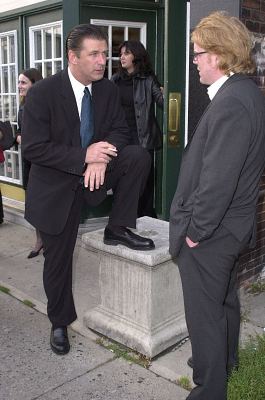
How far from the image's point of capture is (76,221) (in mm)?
3266

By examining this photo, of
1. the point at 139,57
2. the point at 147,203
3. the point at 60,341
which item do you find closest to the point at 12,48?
the point at 139,57

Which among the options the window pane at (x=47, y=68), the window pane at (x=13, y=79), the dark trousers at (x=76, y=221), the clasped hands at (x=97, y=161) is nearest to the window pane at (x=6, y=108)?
the window pane at (x=13, y=79)

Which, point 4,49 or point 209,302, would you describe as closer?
point 209,302

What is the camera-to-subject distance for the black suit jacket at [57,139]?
2.94 meters

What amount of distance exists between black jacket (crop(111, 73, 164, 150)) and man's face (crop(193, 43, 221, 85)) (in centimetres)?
266

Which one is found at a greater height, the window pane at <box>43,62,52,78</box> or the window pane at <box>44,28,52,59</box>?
the window pane at <box>44,28,52,59</box>

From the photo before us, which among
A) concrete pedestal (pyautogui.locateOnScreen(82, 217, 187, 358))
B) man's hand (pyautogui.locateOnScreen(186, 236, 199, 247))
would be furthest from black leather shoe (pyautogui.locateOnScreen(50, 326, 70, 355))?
man's hand (pyautogui.locateOnScreen(186, 236, 199, 247))

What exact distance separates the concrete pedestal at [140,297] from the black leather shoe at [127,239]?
38 millimetres

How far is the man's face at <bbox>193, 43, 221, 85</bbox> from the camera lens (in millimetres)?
2359

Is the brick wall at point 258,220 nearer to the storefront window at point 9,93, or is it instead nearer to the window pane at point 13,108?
the storefront window at point 9,93

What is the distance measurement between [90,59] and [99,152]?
0.54 metres

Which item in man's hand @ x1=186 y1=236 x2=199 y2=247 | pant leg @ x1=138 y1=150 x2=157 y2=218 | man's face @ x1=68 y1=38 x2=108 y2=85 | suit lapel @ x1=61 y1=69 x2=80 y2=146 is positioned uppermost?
man's face @ x1=68 y1=38 x2=108 y2=85

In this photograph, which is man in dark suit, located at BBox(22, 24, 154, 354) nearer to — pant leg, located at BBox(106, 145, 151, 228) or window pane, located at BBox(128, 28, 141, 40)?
pant leg, located at BBox(106, 145, 151, 228)

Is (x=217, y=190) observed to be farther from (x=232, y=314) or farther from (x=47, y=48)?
(x=47, y=48)
